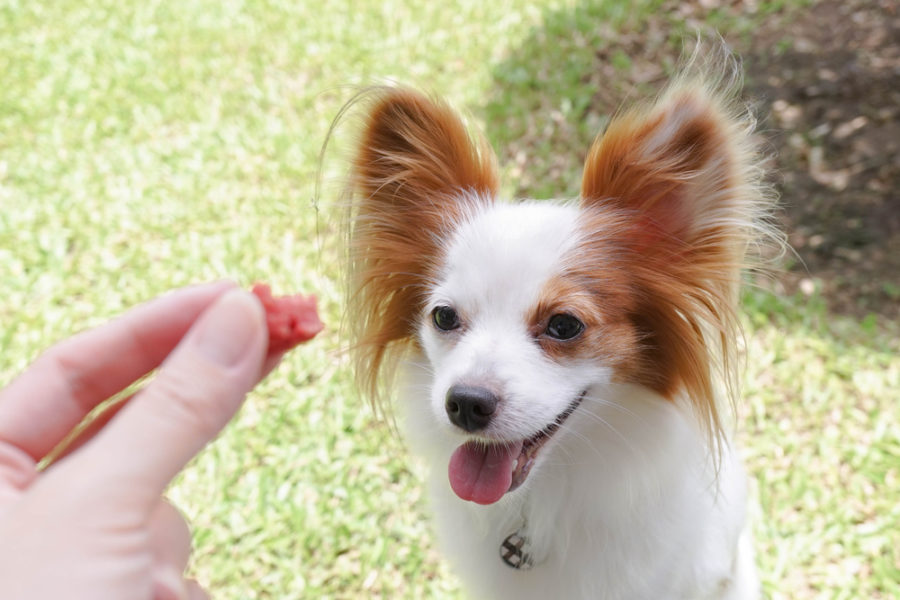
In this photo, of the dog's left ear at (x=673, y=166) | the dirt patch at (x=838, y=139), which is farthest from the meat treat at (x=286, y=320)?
the dirt patch at (x=838, y=139)

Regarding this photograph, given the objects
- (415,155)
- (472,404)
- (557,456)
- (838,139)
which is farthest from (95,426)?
(838,139)

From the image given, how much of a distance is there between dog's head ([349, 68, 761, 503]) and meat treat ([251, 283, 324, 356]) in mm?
443

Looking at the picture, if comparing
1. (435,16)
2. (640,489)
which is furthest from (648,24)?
(640,489)

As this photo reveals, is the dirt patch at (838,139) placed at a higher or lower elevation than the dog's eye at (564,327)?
lower

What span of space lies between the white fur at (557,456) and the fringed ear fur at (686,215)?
122mm

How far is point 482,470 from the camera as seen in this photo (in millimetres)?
1872

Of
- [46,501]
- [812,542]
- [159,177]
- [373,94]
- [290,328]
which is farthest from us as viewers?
[159,177]

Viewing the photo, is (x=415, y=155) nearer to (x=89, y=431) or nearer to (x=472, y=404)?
(x=472, y=404)

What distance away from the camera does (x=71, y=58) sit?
5.78 metres

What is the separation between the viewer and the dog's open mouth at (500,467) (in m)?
1.82

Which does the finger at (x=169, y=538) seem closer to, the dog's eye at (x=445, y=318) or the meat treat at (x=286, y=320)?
the meat treat at (x=286, y=320)

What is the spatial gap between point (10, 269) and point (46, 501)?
12.9 feet

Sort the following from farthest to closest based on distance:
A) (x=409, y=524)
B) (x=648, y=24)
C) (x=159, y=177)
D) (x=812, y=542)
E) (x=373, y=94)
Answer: (x=648, y=24) → (x=159, y=177) → (x=409, y=524) → (x=812, y=542) → (x=373, y=94)

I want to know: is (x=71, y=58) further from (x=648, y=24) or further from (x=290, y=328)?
(x=290, y=328)
